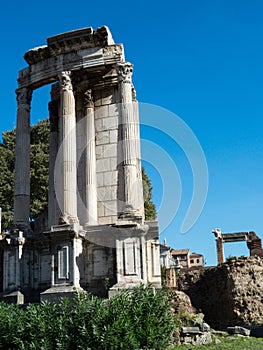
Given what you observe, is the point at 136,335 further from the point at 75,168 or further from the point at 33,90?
the point at 33,90

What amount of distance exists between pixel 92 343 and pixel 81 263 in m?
4.35

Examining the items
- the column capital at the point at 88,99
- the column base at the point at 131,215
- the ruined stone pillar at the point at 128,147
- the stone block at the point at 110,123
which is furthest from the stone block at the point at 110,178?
the column capital at the point at 88,99

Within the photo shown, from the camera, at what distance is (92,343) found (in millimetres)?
9352

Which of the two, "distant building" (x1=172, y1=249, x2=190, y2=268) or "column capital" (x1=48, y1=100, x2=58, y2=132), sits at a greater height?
"column capital" (x1=48, y1=100, x2=58, y2=132)

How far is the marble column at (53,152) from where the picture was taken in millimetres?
15430

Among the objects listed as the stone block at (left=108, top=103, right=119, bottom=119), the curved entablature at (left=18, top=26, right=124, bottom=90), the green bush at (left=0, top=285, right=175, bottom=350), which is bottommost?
the green bush at (left=0, top=285, right=175, bottom=350)

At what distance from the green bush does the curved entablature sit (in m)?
8.26

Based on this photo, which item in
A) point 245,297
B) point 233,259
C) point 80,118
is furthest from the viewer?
point 233,259

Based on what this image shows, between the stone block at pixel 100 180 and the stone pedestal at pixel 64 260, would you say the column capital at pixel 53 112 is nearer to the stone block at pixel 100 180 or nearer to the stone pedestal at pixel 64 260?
the stone block at pixel 100 180

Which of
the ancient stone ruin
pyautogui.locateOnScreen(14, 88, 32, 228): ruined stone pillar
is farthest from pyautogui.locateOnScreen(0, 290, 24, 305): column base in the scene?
pyautogui.locateOnScreen(14, 88, 32, 228): ruined stone pillar

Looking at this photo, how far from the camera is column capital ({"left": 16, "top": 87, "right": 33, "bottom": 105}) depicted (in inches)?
648

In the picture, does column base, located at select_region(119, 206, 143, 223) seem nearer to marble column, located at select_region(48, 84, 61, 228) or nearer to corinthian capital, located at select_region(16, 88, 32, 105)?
marble column, located at select_region(48, 84, 61, 228)

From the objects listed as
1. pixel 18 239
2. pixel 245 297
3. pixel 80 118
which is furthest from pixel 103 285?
pixel 245 297

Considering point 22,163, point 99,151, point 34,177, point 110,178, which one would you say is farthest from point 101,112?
point 34,177
